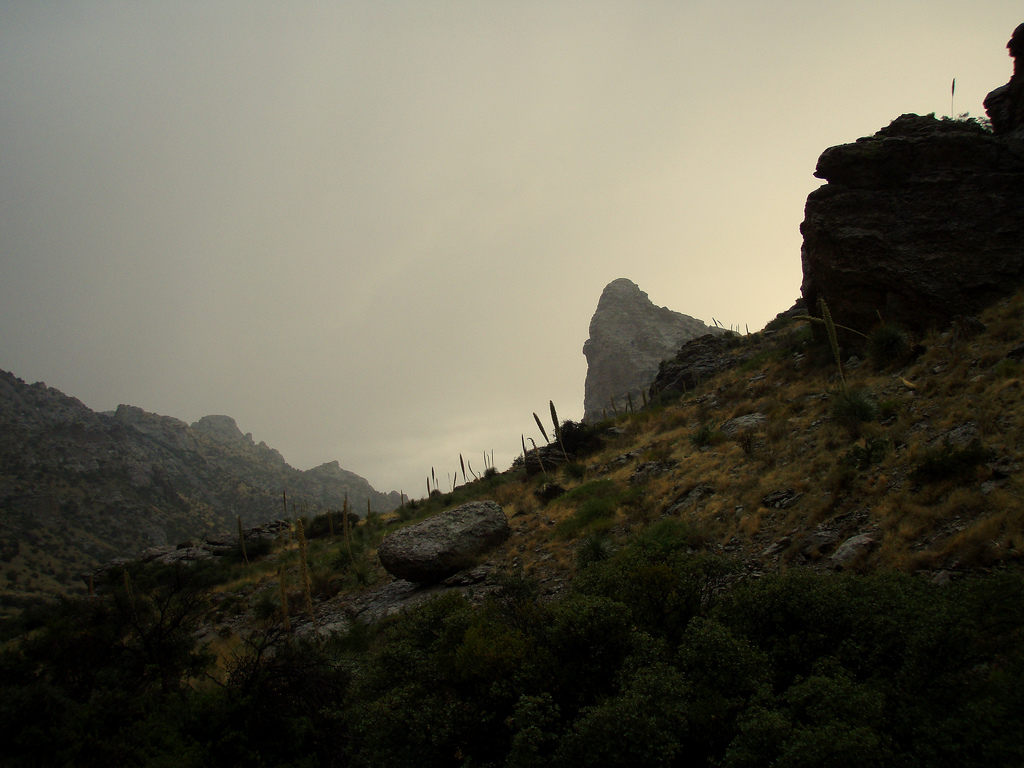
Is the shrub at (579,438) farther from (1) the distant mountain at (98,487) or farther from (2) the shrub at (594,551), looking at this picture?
(1) the distant mountain at (98,487)

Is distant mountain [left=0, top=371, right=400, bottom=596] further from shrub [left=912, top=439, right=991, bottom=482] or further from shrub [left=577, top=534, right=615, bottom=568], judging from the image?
shrub [left=912, top=439, right=991, bottom=482]

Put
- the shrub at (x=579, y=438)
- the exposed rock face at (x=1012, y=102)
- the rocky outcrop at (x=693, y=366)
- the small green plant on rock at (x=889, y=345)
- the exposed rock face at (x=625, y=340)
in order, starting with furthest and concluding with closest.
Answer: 1. the exposed rock face at (x=625, y=340)
2. the rocky outcrop at (x=693, y=366)
3. the shrub at (x=579, y=438)
4. the exposed rock face at (x=1012, y=102)
5. the small green plant on rock at (x=889, y=345)

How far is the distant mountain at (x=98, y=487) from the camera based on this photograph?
5047 cm

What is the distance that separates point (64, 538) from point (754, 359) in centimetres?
6865

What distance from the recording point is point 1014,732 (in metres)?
3.49

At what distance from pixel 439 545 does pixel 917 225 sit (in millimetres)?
Answer: 18525

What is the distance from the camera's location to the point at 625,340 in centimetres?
10038

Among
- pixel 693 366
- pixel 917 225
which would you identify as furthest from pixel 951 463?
pixel 693 366

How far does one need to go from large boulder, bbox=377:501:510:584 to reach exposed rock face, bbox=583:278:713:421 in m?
75.2

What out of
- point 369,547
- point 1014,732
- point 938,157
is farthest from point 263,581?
point 938,157

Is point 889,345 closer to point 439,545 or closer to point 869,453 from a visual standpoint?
point 869,453

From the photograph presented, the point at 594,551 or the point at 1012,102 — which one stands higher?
the point at 1012,102

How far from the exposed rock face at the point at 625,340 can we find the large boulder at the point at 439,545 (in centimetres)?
7523

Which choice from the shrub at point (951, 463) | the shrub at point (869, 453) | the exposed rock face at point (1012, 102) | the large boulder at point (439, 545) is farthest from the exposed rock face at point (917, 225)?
the large boulder at point (439, 545)
